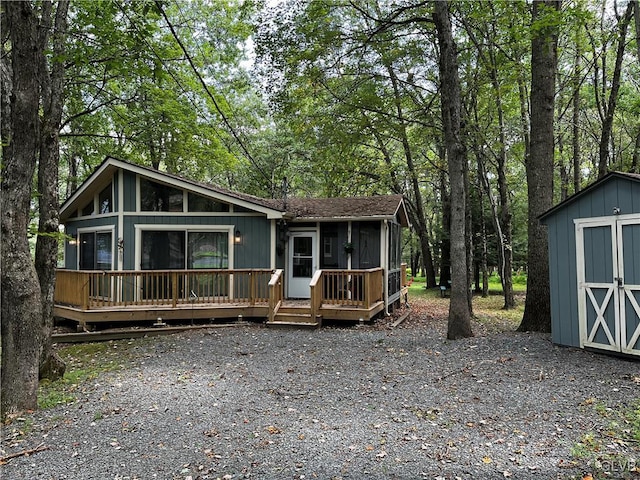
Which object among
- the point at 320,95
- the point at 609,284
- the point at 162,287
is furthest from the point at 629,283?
the point at 162,287

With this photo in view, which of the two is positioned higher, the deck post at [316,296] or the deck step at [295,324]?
the deck post at [316,296]

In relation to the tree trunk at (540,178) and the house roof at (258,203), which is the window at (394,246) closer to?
the house roof at (258,203)

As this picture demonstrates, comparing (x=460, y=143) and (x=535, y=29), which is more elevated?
(x=535, y=29)

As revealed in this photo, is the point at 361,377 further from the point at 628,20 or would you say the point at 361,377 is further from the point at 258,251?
the point at 628,20

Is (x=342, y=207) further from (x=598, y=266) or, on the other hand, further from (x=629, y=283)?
(x=629, y=283)

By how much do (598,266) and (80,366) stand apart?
8300 mm

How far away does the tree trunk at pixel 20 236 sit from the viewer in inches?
168

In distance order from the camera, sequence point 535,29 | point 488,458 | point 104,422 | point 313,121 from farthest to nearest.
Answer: point 313,121, point 535,29, point 104,422, point 488,458

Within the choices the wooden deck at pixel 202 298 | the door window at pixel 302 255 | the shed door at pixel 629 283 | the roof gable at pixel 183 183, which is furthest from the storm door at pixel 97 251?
the shed door at pixel 629 283

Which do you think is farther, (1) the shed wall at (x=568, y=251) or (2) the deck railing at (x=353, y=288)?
(2) the deck railing at (x=353, y=288)

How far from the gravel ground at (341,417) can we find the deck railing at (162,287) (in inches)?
118

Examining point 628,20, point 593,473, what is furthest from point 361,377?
point 628,20

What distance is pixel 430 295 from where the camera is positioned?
1877 cm

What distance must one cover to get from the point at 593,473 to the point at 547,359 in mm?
3177
